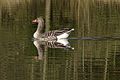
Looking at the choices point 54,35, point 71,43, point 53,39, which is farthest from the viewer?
point 53,39

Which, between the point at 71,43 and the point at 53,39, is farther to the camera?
the point at 53,39

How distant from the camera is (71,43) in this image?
2392cm

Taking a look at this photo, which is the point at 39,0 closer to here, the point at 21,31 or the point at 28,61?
the point at 21,31

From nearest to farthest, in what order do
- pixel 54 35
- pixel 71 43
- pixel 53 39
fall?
1. pixel 71 43
2. pixel 54 35
3. pixel 53 39

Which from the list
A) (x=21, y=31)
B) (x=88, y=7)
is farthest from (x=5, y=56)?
(x=88, y=7)

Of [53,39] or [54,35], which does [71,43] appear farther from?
[53,39]

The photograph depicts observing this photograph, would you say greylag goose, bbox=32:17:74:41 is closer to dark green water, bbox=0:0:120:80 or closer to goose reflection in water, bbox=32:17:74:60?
goose reflection in water, bbox=32:17:74:60

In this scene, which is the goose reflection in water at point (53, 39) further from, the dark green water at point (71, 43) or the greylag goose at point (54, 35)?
the dark green water at point (71, 43)

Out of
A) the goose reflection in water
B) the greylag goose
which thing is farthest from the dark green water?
the greylag goose

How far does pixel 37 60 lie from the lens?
20578mm

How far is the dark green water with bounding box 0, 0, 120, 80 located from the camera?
1827 cm

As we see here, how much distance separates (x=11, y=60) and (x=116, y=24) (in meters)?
10.0

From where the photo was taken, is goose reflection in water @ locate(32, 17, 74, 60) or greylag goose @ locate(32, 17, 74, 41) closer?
goose reflection in water @ locate(32, 17, 74, 60)

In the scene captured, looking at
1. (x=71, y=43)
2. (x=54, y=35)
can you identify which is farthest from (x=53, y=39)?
(x=71, y=43)
